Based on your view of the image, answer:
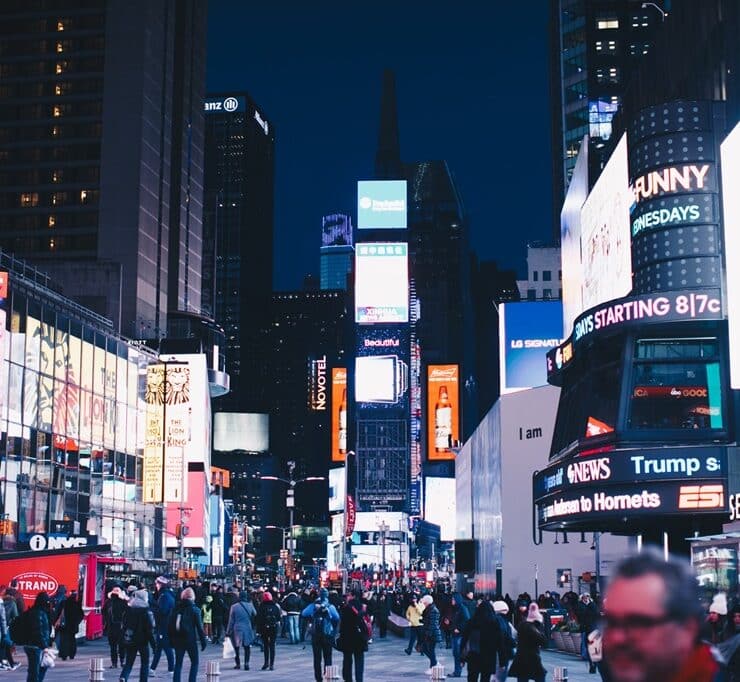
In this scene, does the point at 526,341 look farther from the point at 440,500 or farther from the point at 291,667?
the point at 440,500

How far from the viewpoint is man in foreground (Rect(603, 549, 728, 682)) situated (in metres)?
2.79

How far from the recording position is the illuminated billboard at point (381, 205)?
185000 mm

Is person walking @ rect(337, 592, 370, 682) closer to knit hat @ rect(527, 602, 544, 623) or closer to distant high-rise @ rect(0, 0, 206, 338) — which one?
knit hat @ rect(527, 602, 544, 623)

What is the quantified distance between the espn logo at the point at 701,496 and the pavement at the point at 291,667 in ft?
17.4

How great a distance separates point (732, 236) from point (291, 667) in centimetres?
1696

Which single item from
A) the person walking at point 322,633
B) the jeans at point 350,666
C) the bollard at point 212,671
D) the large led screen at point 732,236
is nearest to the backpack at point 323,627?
the person walking at point 322,633

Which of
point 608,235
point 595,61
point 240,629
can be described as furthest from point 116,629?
point 595,61

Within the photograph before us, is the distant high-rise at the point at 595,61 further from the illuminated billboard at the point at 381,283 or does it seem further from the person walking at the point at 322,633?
the person walking at the point at 322,633

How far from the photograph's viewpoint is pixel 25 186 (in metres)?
122

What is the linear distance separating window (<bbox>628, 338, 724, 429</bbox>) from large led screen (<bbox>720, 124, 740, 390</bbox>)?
142cm

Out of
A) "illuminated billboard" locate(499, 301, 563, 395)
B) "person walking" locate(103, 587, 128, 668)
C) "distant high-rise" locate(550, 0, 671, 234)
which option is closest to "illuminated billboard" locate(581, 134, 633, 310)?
"person walking" locate(103, 587, 128, 668)

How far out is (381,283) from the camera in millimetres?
180875

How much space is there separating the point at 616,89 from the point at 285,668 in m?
118

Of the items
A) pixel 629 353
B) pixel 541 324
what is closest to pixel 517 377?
pixel 541 324
